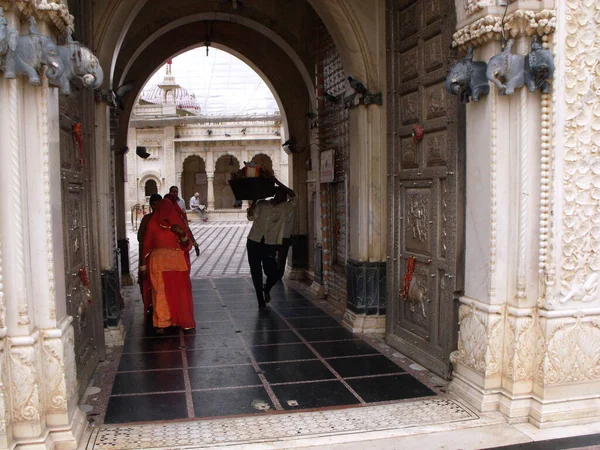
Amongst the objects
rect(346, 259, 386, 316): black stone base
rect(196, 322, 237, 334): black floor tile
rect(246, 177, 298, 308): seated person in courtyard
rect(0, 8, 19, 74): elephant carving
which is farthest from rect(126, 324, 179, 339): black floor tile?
rect(0, 8, 19, 74): elephant carving

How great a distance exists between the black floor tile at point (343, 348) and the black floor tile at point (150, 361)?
4.18 ft

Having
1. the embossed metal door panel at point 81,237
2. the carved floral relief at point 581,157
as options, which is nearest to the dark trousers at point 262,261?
the embossed metal door panel at point 81,237

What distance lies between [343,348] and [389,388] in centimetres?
113

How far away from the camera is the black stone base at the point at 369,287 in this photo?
595cm

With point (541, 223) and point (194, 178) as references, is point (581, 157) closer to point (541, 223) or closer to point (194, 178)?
point (541, 223)

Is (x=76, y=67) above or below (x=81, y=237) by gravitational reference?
above

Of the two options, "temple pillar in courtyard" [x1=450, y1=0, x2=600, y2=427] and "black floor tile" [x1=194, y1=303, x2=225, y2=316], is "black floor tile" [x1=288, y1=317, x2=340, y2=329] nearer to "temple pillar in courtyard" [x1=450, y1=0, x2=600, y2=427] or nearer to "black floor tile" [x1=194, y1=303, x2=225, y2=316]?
"black floor tile" [x1=194, y1=303, x2=225, y2=316]

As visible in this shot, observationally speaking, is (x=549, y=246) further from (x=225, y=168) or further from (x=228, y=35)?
(x=225, y=168)

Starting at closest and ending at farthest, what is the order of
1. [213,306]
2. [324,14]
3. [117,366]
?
1. [117,366]
2. [324,14]
3. [213,306]

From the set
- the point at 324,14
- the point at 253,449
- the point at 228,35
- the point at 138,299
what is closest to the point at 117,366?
the point at 253,449

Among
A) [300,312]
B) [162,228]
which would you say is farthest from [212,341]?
[300,312]

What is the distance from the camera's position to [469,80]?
3.72 meters

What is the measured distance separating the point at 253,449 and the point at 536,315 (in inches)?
74.8

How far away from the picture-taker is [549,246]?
360 cm
